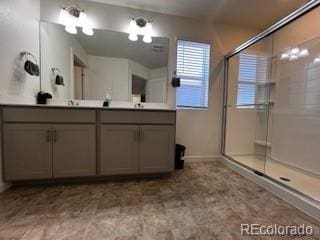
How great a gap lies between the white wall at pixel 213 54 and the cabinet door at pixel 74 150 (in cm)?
140

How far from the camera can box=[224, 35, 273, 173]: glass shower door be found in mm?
3107

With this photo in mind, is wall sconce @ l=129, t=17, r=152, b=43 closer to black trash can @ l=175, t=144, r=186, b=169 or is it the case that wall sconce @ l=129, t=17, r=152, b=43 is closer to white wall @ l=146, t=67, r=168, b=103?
white wall @ l=146, t=67, r=168, b=103

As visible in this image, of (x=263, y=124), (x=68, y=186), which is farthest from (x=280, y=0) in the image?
(x=68, y=186)

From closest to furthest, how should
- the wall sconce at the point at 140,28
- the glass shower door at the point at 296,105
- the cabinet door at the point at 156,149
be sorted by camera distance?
the cabinet door at the point at 156,149
the glass shower door at the point at 296,105
the wall sconce at the point at 140,28

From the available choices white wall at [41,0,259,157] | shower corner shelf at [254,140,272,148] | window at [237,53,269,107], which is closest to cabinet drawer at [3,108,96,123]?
white wall at [41,0,259,157]

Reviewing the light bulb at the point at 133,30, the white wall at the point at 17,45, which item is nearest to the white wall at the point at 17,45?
the white wall at the point at 17,45

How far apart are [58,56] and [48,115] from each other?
40.1 inches

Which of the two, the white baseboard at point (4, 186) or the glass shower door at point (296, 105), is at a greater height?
the glass shower door at point (296, 105)

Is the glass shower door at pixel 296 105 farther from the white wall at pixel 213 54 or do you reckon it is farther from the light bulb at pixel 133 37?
the light bulb at pixel 133 37

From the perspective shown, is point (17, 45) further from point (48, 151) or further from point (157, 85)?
point (157, 85)

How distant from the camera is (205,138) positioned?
3.11 metres

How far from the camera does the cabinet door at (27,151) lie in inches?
72.7

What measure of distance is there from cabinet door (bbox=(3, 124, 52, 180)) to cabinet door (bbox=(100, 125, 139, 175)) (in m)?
0.57

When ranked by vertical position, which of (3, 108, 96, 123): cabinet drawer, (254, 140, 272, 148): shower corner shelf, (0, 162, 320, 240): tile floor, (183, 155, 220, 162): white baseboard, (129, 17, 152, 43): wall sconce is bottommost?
(0, 162, 320, 240): tile floor
